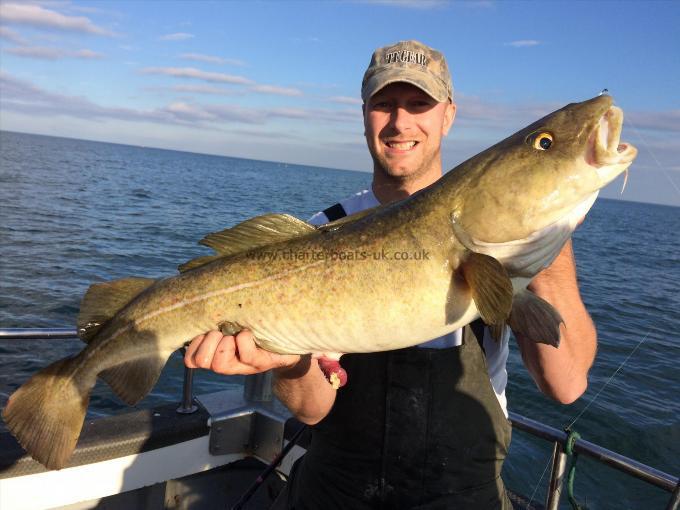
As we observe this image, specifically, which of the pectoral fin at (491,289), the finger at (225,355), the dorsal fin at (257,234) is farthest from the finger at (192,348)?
the pectoral fin at (491,289)

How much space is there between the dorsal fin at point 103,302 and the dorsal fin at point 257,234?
0.49m

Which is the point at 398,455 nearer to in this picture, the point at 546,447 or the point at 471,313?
the point at 471,313

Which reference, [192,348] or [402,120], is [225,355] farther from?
[402,120]

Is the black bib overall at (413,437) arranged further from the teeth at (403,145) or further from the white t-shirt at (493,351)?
the teeth at (403,145)

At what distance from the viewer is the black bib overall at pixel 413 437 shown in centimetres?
274

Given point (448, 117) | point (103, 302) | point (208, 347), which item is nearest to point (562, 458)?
point (208, 347)

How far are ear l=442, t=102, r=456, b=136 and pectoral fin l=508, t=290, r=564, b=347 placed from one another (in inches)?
73.1

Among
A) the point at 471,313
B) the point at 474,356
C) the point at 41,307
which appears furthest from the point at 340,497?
the point at 41,307

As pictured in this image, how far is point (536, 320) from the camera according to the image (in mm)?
2389

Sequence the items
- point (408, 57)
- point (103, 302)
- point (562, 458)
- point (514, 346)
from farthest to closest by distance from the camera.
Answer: point (514, 346), point (408, 57), point (562, 458), point (103, 302)

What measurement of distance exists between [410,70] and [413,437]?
2425 mm

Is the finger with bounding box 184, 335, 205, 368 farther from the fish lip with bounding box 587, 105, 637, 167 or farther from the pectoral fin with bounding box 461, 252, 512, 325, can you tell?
the fish lip with bounding box 587, 105, 637, 167

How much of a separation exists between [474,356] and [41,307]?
39.2 ft

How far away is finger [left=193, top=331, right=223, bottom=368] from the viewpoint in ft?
8.85
